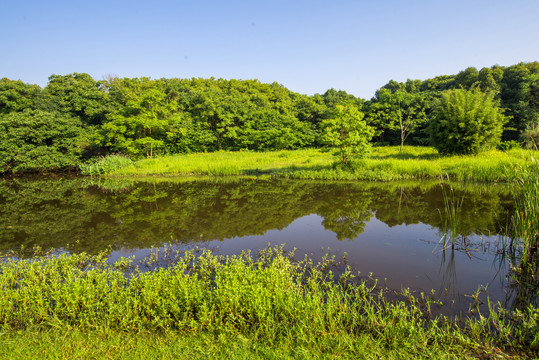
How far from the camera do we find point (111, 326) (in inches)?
135

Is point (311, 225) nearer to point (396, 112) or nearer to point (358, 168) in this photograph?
point (358, 168)

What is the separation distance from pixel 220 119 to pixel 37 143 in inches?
752

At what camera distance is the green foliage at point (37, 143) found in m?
22.8

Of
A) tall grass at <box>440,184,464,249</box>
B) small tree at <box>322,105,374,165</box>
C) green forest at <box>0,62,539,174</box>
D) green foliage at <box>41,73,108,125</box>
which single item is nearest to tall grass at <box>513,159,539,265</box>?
tall grass at <box>440,184,464,249</box>

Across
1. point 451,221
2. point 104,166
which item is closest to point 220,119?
point 104,166

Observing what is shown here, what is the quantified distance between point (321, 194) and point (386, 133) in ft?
92.3

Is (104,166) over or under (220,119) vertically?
under

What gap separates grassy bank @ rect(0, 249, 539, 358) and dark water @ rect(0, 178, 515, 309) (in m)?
0.99

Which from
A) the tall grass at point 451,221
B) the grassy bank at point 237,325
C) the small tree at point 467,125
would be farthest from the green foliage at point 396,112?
the grassy bank at point 237,325

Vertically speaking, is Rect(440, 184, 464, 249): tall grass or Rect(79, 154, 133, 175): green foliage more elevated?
Rect(79, 154, 133, 175): green foliage

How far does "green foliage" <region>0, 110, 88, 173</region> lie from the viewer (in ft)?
74.7

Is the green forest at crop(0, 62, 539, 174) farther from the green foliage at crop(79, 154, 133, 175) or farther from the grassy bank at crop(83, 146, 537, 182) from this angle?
the green foliage at crop(79, 154, 133, 175)

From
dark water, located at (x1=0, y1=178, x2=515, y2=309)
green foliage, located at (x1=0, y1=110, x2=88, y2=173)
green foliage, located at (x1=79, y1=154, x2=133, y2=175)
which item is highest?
green foliage, located at (x1=0, y1=110, x2=88, y2=173)

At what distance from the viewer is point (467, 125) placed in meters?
17.4
